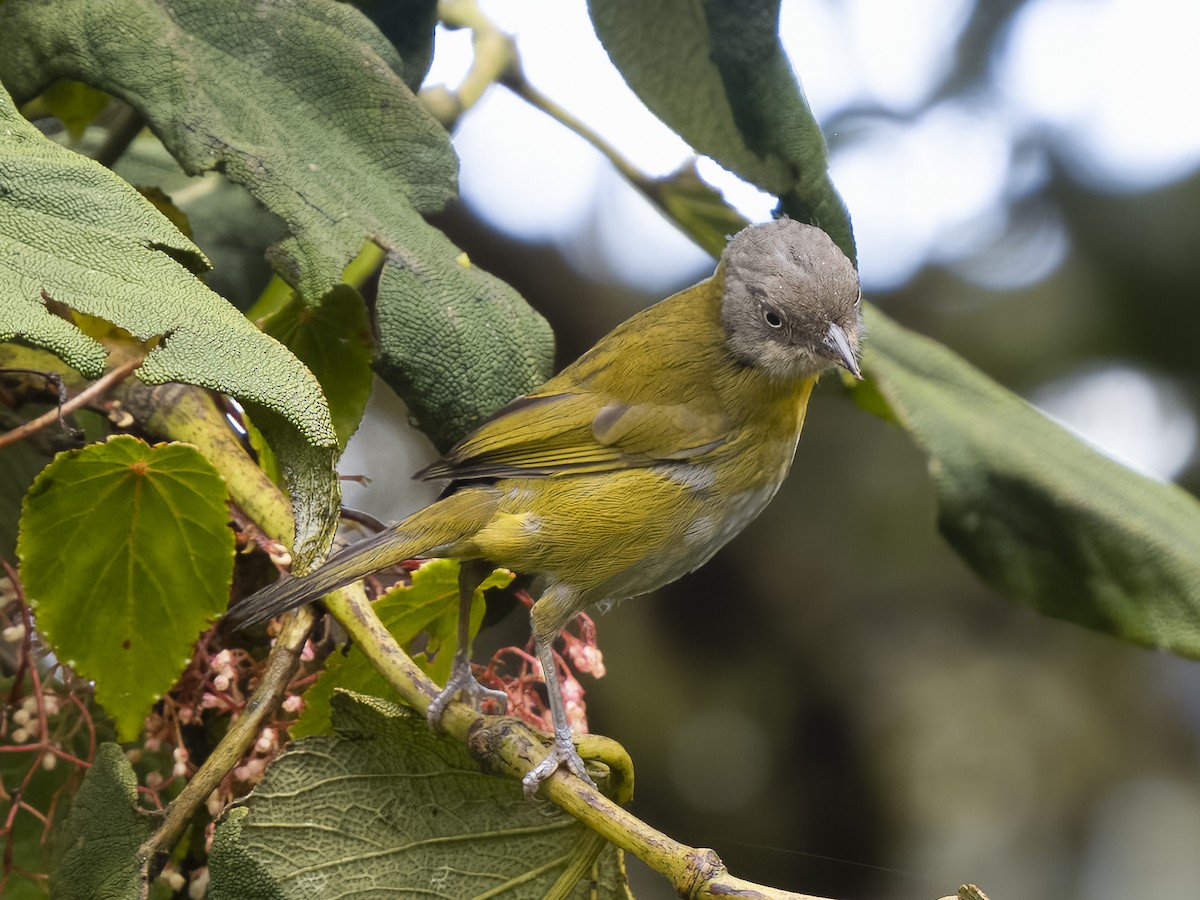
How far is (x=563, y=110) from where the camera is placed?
1.56 m

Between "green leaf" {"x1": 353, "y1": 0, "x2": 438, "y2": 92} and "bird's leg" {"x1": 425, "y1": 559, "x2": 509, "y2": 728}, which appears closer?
"bird's leg" {"x1": 425, "y1": 559, "x2": 509, "y2": 728}

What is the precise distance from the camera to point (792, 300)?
1.38 meters

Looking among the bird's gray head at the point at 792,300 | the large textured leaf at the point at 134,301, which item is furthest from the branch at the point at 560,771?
the bird's gray head at the point at 792,300

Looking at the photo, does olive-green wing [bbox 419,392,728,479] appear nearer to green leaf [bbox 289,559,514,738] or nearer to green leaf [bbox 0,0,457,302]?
green leaf [bbox 289,559,514,738]

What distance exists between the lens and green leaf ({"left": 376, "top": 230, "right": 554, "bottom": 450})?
3.60 feet

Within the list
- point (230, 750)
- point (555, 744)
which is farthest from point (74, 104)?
point (555, 744)

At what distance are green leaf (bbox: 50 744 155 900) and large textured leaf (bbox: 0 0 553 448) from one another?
410 millimetres

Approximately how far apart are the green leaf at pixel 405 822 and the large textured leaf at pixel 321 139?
0.33 m

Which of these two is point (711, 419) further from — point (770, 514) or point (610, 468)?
point (770, 514)

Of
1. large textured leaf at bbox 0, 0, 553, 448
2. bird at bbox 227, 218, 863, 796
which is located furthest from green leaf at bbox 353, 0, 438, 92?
bird at bbox 227, 218, 863, 796

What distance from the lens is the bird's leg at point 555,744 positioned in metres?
0.96

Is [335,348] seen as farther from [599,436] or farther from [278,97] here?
[599,436]

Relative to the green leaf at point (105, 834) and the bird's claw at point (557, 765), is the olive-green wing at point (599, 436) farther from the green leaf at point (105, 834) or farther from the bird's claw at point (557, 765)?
the green leaf at point (105, 834)

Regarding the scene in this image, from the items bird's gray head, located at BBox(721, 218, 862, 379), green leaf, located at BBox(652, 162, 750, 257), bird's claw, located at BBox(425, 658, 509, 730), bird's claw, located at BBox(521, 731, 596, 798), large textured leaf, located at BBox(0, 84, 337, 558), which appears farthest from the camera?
green leaf, located at BBox(652, 162, 750, 257)
